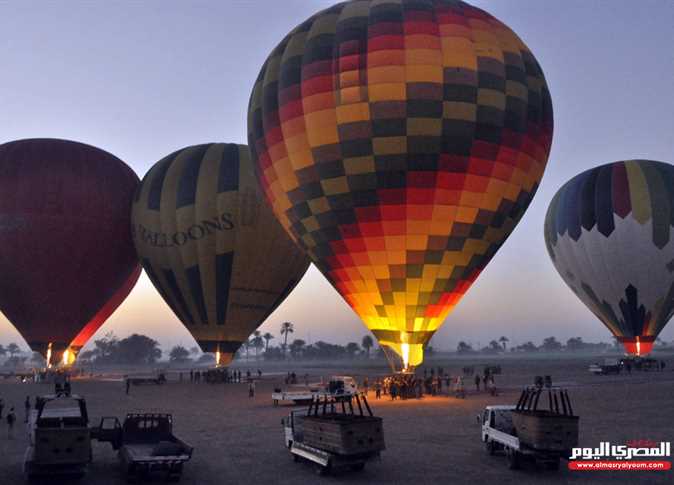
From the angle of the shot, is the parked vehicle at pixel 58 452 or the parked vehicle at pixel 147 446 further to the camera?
the parked vehicle at pixel 147 446

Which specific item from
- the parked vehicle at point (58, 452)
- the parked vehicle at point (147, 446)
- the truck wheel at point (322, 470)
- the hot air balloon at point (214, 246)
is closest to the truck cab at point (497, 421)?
the truck wheel at point (322, 470)

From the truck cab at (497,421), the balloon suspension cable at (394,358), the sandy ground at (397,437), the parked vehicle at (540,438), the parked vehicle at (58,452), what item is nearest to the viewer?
the parked vehicle at (58,452)

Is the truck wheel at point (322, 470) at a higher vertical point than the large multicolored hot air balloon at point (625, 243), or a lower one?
lower

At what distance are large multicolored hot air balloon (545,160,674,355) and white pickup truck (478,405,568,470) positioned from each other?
1469 inches

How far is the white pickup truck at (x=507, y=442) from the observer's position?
14776 millimetres

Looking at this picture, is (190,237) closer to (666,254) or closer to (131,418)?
(131,418)

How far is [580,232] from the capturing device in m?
52.6

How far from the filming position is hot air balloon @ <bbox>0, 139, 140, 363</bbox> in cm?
4603

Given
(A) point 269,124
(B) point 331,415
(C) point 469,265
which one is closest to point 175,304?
(A) point 269,124

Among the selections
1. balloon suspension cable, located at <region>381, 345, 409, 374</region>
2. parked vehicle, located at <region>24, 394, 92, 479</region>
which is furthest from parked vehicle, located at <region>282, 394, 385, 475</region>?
balloon suspension cable, located at <region>381, 345, 409, 374</region>

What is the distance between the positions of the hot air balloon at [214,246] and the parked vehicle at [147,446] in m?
25.6

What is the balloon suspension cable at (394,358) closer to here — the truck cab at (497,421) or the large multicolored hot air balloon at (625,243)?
the truck cab at (497,421)

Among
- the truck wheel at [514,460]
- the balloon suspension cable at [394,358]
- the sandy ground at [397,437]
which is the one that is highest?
the balloon suspension cable at [394,358]

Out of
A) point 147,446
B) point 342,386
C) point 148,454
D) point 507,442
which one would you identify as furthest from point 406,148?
point 148,454
